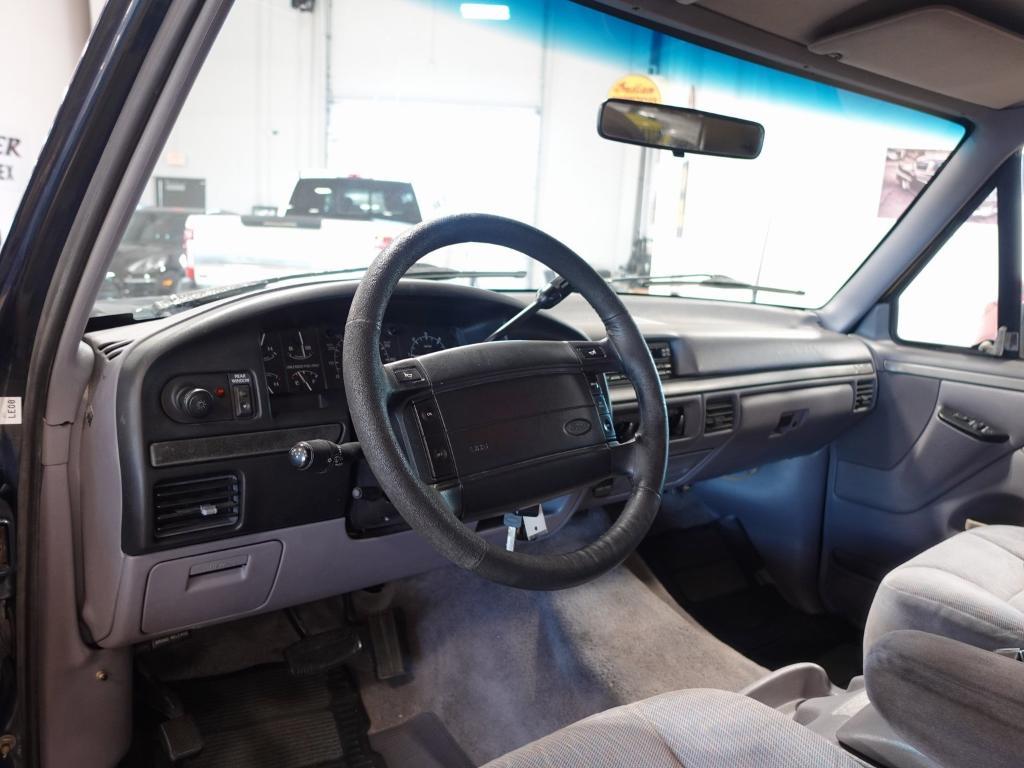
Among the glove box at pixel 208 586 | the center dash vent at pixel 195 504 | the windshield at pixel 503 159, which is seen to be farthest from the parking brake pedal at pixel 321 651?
the windshield at pixel 503 159

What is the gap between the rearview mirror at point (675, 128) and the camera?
1989 mm

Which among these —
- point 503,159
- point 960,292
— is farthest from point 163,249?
point 503,159

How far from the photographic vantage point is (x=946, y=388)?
260 centimetres

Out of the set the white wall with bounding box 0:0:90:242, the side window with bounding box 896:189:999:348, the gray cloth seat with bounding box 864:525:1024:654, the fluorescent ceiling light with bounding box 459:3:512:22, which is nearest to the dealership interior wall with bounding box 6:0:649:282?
the fluorescent ceiling light with bounding box 459:3:512:22

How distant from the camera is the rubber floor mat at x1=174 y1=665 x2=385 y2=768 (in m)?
1.93

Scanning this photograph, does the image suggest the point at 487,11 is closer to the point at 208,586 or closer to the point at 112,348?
the point at 112,348

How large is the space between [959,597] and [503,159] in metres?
5.57

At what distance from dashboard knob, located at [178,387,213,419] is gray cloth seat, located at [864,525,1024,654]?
1265mm

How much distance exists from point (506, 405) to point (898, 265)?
2.04 meters

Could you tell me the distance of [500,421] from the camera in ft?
4.09

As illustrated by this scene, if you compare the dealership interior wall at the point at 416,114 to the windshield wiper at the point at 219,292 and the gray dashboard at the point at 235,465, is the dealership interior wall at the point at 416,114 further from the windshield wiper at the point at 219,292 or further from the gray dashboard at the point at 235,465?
the gray dashboard at the point at 235,465

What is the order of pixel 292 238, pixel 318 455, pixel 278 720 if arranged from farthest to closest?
pixel 292 238 → pixel 278 720 → pixel 318 455

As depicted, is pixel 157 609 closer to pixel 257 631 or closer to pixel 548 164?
pixel 257 631

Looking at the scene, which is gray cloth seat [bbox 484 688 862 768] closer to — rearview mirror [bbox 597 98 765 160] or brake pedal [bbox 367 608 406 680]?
brake pedal [bbox 367 608 406 680]
